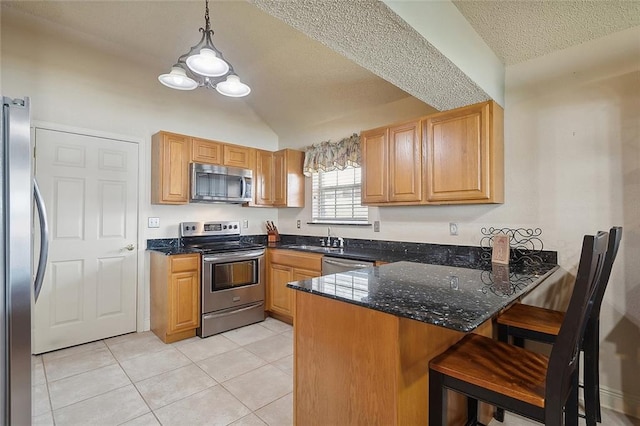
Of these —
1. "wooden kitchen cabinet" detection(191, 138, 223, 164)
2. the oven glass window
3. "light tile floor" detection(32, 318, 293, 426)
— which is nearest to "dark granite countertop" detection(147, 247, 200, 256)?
the oven glass window

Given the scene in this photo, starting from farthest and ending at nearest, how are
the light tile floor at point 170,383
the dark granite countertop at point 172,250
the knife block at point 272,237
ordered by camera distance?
1. the knife block at point 272,237
2. the dark granite countertop at point 172,250
3. the light tile floor at point 170,383

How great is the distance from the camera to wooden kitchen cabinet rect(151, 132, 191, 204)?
3.35m

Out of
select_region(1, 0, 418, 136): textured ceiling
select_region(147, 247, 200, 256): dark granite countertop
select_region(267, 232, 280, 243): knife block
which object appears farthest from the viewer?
select_region(267, 232, 280, 243): knife block

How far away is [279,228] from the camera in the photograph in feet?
15.5

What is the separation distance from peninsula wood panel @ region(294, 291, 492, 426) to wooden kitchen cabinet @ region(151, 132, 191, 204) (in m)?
2.44

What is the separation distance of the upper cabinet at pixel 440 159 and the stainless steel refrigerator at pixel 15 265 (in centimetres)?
254

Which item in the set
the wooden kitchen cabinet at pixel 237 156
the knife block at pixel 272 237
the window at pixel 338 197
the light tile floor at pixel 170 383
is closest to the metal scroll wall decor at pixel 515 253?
the light tile floor at pixel 170 383

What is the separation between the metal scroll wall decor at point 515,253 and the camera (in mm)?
1765

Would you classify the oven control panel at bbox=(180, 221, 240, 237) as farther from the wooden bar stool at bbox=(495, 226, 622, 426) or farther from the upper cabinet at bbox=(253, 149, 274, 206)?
the wooden bar stool at bbox=(495, 226, 622, 426)

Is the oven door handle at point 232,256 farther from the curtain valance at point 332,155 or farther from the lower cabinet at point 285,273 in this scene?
the curtain valance at point 332,155

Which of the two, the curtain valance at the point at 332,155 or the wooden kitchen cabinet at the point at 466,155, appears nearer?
the wooden kitchen cabinet at the point at 466,155

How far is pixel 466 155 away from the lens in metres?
2.50

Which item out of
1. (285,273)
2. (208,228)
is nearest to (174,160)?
(208,228)

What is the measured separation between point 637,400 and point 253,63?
4290 mm
